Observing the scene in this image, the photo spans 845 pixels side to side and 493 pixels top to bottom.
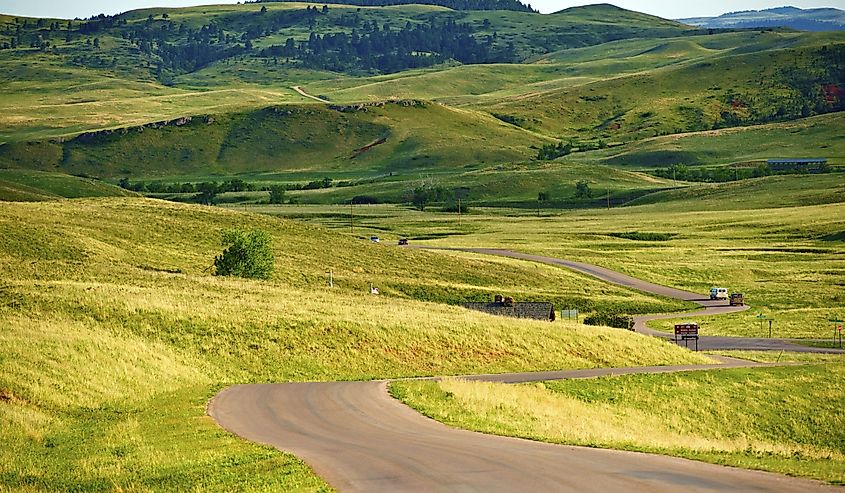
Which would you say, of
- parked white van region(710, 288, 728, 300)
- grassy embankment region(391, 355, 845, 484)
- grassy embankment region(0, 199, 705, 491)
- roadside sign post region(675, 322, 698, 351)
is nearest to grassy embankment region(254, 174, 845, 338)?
parked white van region(710, 288, 728, 300)

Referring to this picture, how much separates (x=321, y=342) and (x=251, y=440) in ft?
69.7

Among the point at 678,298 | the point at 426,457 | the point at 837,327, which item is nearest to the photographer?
the point at 426,457

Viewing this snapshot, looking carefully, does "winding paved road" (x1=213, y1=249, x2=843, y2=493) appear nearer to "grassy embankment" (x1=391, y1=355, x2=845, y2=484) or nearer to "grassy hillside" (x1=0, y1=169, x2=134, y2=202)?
"grassy embankment" (x1=391, y1=355, x2=845, y2=484)

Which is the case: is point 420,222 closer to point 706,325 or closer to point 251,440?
point 706,325

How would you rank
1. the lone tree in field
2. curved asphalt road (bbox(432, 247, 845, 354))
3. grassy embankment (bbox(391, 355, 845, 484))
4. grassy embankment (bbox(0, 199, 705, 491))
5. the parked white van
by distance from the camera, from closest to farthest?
grassy embankment (bbox(0, 199, 705, 491)) < grassy embankment (bbox(391, 355, 845, 484)) < curved asphalt road (bbox(432, 247, 845, 354)) < the lone tree in field < the parked white van

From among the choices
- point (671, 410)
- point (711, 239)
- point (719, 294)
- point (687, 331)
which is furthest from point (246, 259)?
point (711, 239)

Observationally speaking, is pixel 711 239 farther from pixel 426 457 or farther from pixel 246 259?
pixel 426 457

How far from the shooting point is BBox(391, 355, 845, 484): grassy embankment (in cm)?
→ 3206

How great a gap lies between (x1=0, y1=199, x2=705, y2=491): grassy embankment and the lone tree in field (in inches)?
81.8

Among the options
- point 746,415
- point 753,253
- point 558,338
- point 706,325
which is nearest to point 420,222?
point 753,253

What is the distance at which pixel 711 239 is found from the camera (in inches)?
5625

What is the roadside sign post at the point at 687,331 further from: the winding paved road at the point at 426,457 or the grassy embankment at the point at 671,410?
the winding paved road at the point at 426,457

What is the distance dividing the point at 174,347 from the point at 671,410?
66.7 ft

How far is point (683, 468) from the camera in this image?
76.5 feet
